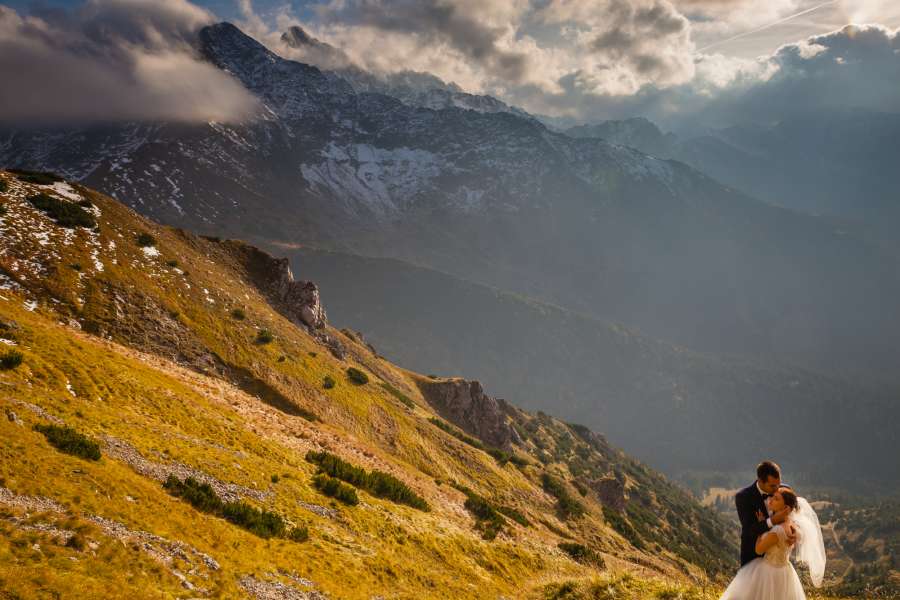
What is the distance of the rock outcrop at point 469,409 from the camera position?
72919 mm

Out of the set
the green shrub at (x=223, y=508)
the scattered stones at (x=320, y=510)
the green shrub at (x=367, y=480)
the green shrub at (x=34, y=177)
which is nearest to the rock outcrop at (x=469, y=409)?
the green shrub at (x=367, y=480)

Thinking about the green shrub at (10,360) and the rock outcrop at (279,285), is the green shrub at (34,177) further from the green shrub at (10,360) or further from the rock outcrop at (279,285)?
the green shrub at (10,360)

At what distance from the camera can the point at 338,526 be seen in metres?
19.0

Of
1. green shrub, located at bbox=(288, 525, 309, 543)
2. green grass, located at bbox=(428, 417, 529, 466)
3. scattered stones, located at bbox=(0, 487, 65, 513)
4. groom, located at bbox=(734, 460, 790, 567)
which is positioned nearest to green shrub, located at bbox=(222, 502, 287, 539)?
green shrub, located at bbox=(288, 525, 309, 543)

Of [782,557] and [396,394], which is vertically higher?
[396,394]

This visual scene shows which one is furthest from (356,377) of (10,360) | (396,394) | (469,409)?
(469,409)

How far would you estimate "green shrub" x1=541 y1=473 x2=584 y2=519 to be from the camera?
49750mm

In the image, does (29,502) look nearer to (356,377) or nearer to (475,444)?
(356,377)

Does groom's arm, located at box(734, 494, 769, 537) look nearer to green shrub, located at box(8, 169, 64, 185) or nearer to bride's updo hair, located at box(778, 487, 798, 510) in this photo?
bride's updo hair, located at box(778, 487, 798, 510)

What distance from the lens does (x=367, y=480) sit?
1003 inches

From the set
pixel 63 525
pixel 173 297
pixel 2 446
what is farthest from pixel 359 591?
pixel 173 297

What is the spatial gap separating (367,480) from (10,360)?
16247mm

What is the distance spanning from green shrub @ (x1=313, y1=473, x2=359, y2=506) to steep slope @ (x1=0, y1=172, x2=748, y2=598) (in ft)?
0.54

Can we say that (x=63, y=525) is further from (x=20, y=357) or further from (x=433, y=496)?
(x=433, y=496)
